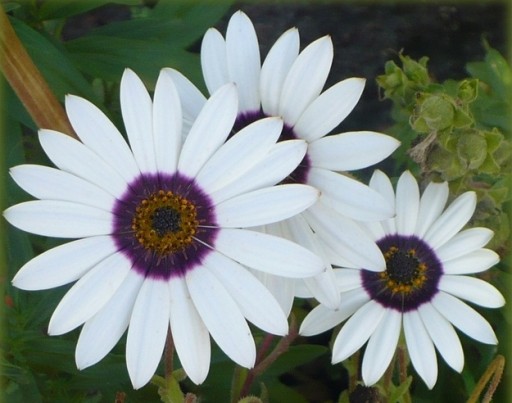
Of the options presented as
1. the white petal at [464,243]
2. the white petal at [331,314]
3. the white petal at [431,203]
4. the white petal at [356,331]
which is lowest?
the white petal at [356,331]

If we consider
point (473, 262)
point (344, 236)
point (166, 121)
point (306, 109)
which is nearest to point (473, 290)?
point (473, 262)

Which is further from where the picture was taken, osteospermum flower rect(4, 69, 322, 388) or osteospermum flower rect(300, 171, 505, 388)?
osteospermum flower rect(300, 171, 505, 388)

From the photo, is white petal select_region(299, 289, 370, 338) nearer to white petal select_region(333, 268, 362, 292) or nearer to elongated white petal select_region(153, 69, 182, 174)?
white petal select_region(333, 268, 362, 292)

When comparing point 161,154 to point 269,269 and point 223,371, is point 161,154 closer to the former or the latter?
point 269,269

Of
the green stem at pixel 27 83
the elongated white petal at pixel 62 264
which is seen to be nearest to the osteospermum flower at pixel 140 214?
the elongated white petal at pixel 62 264

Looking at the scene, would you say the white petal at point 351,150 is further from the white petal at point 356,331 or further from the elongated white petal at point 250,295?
the white petal at point 356,331

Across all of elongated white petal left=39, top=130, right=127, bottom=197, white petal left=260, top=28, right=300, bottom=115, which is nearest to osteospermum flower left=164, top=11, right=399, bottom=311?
white petal left=260, top=28, right=300, bottom=115

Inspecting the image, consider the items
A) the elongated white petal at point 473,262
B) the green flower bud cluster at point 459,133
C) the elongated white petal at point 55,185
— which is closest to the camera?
the elongated white petal at point 55,185
